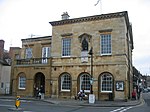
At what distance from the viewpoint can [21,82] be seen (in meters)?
31.0

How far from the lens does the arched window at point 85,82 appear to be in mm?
26594

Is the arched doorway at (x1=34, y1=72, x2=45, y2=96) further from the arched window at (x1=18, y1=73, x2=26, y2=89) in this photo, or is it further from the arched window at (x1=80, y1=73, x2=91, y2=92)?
the arched window at (x1=80, y1=73, x2=91, y2=92)

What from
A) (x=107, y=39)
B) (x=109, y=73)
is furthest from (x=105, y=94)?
(x=107, y=39)

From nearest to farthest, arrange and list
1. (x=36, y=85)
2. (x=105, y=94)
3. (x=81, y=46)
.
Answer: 1. (x=105, y=94)
2. (x=81, y=46)
3. (x=36, y=85)

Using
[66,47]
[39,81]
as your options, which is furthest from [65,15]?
[39,81]

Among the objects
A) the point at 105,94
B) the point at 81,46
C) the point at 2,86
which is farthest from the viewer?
the point at 2,86

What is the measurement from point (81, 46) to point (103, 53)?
320 centimetres

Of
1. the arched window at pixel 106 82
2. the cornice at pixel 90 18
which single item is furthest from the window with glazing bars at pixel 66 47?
the arched window at pixel 106 82

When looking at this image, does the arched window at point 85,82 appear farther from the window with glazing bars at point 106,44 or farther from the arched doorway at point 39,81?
the arched doorway at point 39,81

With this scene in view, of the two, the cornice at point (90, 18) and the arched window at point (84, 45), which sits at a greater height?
the cornice at point (90, 18)

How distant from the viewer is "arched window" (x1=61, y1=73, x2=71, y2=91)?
27.7m

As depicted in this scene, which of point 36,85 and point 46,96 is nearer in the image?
point 46,96

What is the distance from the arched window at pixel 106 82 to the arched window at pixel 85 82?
6.15 ft

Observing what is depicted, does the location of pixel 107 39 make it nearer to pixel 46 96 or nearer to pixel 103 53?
pixel 103 53
